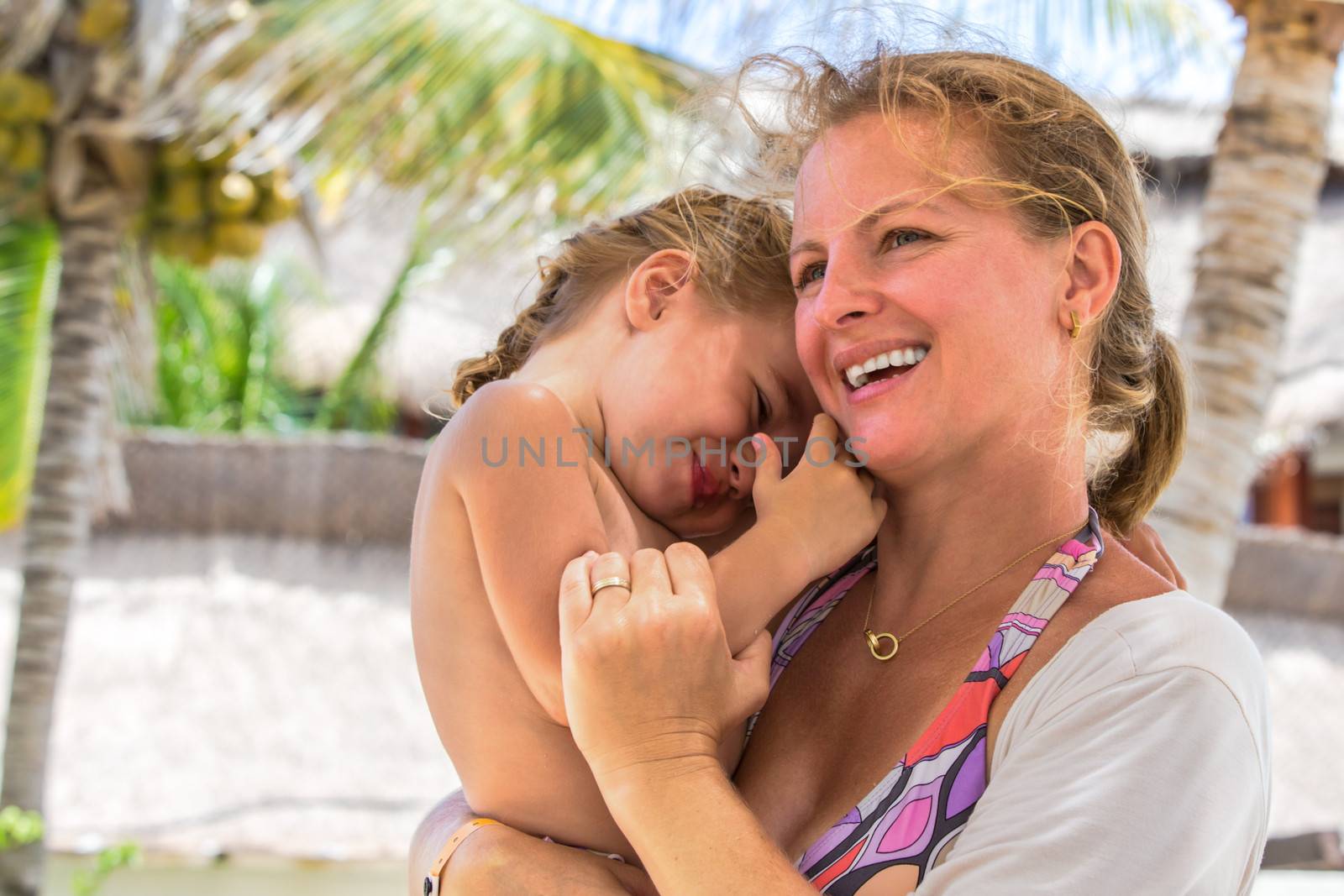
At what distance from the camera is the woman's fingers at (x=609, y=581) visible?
1.36m

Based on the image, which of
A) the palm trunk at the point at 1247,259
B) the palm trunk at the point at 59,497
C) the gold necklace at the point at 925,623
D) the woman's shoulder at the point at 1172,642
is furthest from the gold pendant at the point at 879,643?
the palm trunk at the point at 59,497

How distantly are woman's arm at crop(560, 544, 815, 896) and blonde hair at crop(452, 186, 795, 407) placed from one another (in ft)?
2.06

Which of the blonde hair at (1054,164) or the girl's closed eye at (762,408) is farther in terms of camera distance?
the girl's closed eye at (762,408)

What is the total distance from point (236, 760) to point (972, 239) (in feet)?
22.9

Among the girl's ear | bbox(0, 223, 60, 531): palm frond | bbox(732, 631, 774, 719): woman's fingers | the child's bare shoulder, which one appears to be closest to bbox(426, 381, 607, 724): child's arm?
the child's bare shoulder

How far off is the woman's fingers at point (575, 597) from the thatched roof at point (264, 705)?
577 centimetres

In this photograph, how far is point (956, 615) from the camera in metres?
1.67

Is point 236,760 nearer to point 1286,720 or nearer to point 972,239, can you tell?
point 1286,720

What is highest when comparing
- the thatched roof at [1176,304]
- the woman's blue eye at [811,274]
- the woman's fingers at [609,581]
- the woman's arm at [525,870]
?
the woman's blue eye at [811,274]

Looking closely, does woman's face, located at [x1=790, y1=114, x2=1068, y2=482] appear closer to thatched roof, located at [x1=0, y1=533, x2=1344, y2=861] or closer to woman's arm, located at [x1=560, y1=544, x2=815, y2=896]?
woman's arm, located at [x1=560, y1=544, x2=815, y2=896]

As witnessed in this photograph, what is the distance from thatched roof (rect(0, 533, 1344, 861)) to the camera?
719cm

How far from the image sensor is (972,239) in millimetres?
1528

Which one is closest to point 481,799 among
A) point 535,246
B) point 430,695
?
point 430,695

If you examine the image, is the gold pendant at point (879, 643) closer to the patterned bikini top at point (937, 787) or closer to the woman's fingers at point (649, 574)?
the patterned bikini top at point (937, 787)
